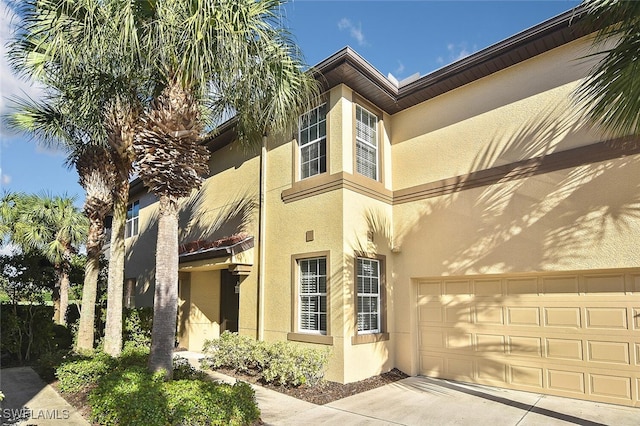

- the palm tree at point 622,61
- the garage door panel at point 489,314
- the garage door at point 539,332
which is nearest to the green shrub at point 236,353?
the garage door at point 539,332

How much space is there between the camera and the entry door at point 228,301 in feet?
44.4

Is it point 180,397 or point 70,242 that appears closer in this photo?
point 180,397

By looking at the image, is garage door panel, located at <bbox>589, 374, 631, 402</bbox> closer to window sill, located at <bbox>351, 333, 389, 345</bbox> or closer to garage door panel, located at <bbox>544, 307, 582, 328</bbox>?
garage door panel, located at <bbox>544, 307, 582, 328</bbox>

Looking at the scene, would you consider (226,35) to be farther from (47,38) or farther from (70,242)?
(70,242)

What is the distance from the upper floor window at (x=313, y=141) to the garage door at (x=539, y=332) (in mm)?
3947

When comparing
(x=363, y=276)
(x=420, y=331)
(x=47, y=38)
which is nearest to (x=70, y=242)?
(x=47, y=38)

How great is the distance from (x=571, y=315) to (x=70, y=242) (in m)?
18.3

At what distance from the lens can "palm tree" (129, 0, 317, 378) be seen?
7102mm

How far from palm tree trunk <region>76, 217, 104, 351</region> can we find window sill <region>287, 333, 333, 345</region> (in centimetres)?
500

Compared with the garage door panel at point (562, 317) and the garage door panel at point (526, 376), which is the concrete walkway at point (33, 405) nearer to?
the garage door panel at point (526, 376)

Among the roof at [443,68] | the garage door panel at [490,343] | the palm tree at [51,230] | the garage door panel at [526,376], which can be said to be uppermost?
the roof at [443,68]

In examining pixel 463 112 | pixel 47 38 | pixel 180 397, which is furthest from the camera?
pixel 463 112

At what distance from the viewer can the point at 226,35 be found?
7250 mm

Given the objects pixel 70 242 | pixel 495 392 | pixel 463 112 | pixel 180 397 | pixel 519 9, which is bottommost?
pixel 495 392
